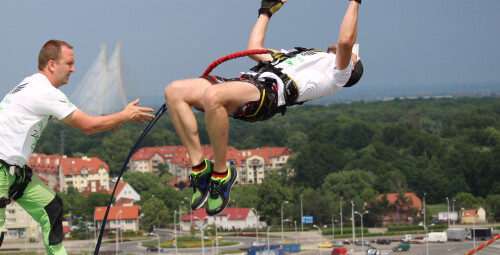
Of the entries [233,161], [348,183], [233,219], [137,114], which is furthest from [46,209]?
[233,161]

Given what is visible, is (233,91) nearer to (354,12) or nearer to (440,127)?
(354,12)

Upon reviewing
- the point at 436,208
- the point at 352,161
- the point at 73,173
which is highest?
the point at 352,161

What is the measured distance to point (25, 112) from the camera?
22.1 ft

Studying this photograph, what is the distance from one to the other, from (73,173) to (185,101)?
106 meters

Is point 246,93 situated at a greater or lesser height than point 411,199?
greater

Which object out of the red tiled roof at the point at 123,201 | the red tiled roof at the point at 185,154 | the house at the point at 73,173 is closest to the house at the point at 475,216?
the red tiled roof at the point at 123,201

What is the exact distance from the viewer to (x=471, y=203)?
92.0 m

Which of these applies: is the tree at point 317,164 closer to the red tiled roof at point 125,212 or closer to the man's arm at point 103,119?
the red tiled roof at point 125,212

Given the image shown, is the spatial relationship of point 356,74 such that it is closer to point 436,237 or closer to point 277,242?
point 436,237

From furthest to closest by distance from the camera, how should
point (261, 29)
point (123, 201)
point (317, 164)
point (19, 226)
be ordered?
1. point (317, 164)
2. point (123, 201)
3. point (19, 226)
4. point (261, 29)

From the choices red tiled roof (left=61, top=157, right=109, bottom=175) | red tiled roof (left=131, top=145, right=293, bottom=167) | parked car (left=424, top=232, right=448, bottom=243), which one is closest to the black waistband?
parked car (left=424, top=232, right=448, bottom=243)

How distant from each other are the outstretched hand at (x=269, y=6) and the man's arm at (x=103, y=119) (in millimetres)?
1706

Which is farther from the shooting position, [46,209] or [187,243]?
[187,243]

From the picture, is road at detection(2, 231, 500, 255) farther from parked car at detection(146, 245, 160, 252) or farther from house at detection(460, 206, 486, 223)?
house at detection(460, 206, 486, 223)
